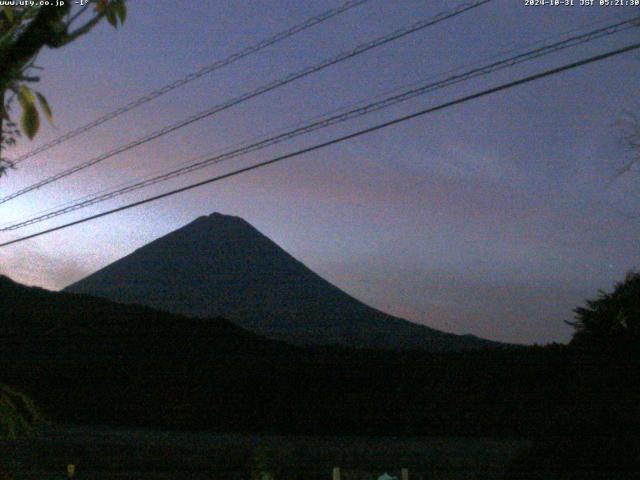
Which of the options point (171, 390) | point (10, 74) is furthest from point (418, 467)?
point (10, 74)

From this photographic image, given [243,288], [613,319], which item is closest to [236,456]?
[613,319]

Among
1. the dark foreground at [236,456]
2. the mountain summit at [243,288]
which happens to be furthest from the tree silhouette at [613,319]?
the mountain summit at [243,288]

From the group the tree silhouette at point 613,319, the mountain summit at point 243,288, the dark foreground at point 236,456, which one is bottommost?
the dark foreground at point 236,456

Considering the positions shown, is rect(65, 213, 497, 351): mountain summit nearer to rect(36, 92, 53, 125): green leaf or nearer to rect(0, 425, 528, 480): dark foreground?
rect(0, 425, 528, 480): dark foreground

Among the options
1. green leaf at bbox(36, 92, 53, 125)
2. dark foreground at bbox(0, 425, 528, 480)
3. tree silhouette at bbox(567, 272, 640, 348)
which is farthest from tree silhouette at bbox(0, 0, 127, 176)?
tree silhouette at bbox(567, 272, 640, 348)

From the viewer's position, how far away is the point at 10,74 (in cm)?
303

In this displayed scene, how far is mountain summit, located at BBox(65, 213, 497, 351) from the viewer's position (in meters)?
35.4

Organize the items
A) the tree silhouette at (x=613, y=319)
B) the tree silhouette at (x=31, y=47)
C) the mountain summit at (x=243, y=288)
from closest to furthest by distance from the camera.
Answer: the tree silhouette at (x=31, y=47) → the tree silhouette at (x=613, y=319) → the mountain summit at (x=243, y=288)

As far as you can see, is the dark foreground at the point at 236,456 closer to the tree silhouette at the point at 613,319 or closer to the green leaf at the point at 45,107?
the tree silhouette at the point at 613,319

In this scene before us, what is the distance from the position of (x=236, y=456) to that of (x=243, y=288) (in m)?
24.9

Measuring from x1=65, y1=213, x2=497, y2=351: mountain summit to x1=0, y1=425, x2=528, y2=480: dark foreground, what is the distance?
534 inches

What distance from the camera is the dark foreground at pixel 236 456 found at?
49.4 ft

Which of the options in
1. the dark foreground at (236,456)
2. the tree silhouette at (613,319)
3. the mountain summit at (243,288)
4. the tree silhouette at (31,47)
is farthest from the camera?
the mountain summit at (243,288)

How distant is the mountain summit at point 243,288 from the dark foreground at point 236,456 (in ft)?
44.5
